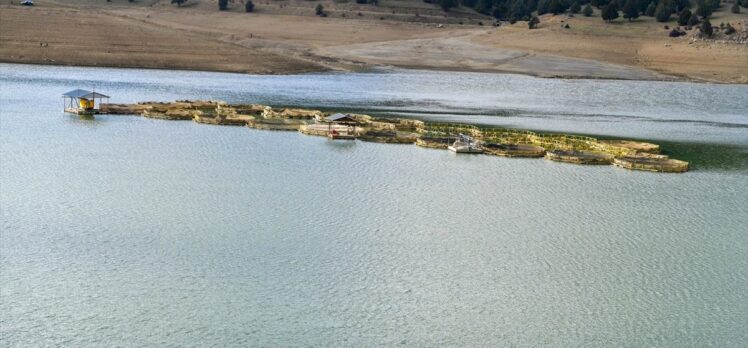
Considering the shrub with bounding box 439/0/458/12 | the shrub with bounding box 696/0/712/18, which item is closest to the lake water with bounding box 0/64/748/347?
the shrub with bounding box 696/0/712/18

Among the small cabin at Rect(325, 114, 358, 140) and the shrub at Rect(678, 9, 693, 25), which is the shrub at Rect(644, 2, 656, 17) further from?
the small cabin at Rect(325, 114, 358, 140)

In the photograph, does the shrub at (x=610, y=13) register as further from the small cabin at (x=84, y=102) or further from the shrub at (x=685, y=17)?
the small cabin at (x=84, y=102)

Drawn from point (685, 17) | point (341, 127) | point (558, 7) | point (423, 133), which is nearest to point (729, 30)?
point (685, 17)

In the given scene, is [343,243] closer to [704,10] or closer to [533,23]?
[533,23]

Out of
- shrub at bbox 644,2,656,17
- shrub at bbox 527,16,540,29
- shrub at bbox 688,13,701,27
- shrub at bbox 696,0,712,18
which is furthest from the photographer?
shrub at bbox 644,2,656,17

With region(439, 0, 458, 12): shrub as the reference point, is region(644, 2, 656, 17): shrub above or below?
below
